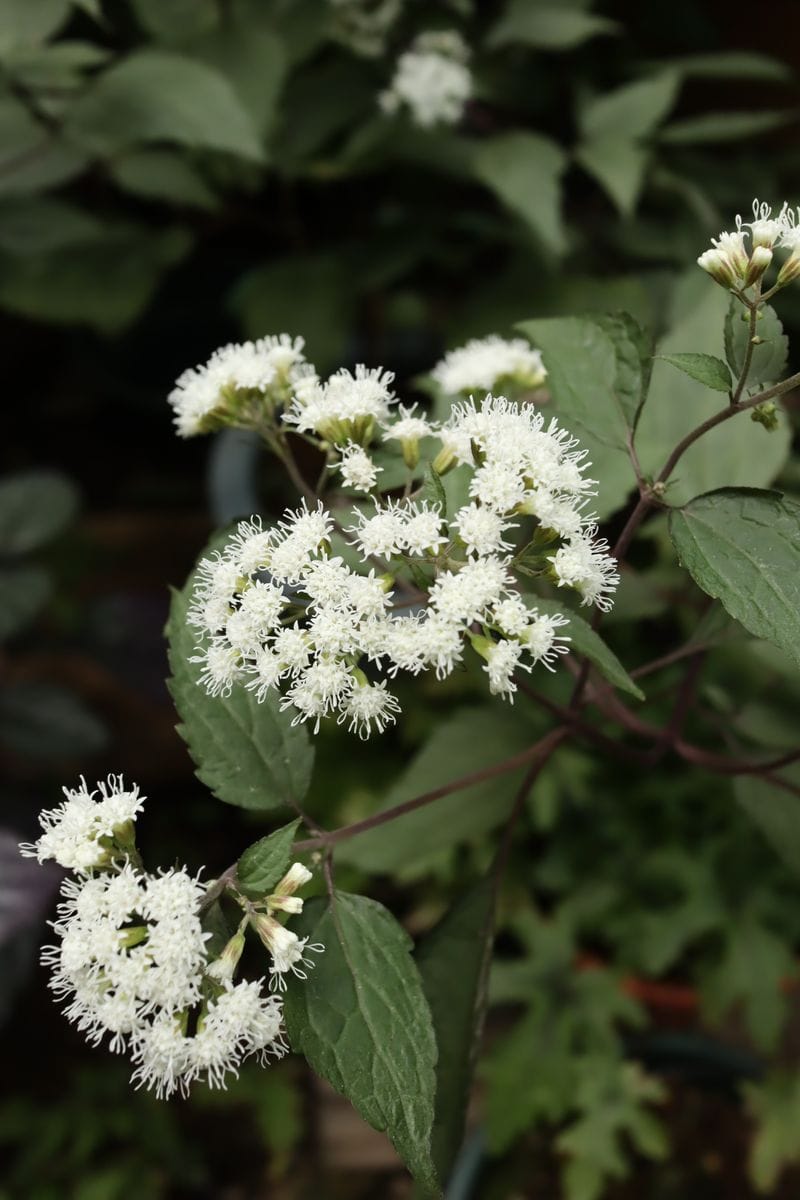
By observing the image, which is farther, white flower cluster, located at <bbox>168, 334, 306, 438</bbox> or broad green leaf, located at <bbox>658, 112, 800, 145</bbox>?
broad green leaf, located at <bbox>658, 112, 800, 145</bbox>

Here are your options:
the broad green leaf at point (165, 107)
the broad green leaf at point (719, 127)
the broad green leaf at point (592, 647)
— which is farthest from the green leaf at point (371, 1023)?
the broad green leaf at point (719, 127)

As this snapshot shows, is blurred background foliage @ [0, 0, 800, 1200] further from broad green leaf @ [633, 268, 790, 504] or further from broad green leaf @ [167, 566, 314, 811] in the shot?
broad green leaf @ [167, 566, 314, 811]

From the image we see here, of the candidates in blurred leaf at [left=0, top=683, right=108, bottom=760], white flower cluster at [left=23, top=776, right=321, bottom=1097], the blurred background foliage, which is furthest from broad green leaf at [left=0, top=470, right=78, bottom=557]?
white flower cluster at [left=23, top=776, right=321, bottom=1097]

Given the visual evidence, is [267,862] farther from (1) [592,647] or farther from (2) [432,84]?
(2) [432,84]

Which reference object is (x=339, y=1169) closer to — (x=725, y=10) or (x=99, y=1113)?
(x=99, y=1113)

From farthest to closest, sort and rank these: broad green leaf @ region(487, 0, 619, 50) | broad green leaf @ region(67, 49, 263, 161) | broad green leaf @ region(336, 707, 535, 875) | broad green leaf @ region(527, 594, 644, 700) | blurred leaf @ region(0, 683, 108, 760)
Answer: blurred leaf @ region(0, 683, 108, 760) → broad green leaf @ region(487, 0, 619, 50) → broad green leaf @ region(67, 49, 263, 161) → broad green leaf @ region(336, 707, 535, 875) → broad green leaf @ region(527, 594, 644, 700)

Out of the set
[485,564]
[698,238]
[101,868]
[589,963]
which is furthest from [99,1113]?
[698,238]

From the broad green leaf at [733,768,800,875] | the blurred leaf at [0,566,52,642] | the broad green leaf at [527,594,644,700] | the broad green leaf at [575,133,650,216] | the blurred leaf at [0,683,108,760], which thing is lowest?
the blurred leaf at [0,683,108,760]
